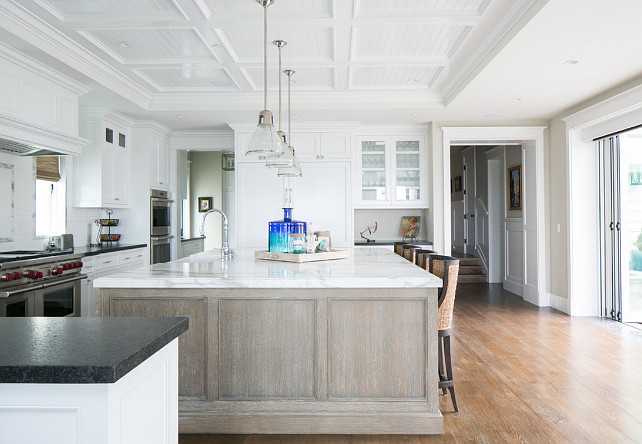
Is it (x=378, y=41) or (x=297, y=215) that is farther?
(x=297, y=215)

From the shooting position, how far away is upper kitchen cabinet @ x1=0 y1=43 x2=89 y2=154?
362cm

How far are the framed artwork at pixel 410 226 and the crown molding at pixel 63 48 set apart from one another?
397 centimetres

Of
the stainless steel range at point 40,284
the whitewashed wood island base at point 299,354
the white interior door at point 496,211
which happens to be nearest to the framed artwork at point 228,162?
the white interior door at point 496,211

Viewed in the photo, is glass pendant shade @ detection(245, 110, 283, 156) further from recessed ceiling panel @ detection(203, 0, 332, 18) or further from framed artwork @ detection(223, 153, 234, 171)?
framed artwork @ detection(223, 153, 234, 171)

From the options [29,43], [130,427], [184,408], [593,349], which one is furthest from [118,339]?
[593,349]

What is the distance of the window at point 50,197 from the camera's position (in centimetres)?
484

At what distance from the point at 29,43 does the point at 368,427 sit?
351 centimetres

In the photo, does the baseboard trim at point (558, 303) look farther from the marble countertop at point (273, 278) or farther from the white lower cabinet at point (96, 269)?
the white lower cabinet at point (96, 269)

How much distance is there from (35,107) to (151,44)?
1.08 m

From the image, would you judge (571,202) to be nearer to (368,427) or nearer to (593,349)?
(593,349)

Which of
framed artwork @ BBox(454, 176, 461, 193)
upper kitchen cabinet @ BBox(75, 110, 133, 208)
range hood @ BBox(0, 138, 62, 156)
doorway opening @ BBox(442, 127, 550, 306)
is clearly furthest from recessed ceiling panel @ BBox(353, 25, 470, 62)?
framed artwork @ BBox(454, 176, 461, 193)

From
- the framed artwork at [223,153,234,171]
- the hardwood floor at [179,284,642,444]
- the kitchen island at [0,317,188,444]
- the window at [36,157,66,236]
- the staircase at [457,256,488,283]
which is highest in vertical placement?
the framed artwork at [223,153,234,171]

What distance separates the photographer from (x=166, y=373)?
1.30 metres

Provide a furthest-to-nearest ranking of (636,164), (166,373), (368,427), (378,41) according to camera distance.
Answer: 1. (636,164)
2. (378,41)
3. (368,427)
4. (166,373)
